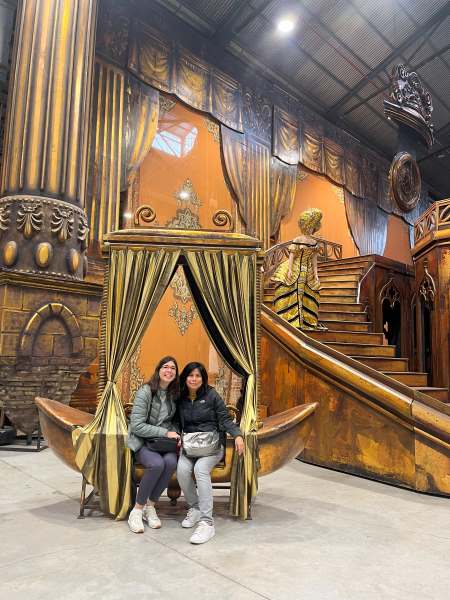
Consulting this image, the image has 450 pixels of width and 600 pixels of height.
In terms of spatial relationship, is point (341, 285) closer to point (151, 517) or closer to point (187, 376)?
point (187, 376)

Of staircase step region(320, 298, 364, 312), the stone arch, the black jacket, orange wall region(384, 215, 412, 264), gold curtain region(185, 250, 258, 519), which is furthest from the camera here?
orange wall region(384, 215, 412, 264)

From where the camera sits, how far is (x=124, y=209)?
8414mm

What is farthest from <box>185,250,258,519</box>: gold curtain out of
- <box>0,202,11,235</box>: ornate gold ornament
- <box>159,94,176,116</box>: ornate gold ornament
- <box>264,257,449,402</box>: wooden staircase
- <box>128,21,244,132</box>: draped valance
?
<box>159,94,176,116</box>: ornate gold ornament

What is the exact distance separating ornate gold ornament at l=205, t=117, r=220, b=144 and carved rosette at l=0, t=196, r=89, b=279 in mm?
5126

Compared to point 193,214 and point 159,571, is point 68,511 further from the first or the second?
point 193,214

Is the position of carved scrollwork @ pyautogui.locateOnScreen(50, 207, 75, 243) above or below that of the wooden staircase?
above

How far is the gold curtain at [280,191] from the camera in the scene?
35.5 ft

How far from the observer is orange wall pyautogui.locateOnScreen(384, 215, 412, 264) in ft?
48.9

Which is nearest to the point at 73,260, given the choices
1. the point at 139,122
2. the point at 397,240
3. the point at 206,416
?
the point at 206,416

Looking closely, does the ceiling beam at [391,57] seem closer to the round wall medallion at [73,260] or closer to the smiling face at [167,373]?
the round wall medallion at [73,260]

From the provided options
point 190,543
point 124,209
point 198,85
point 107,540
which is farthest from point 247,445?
point 198,85

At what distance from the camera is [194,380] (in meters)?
2.96

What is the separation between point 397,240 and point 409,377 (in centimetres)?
1125

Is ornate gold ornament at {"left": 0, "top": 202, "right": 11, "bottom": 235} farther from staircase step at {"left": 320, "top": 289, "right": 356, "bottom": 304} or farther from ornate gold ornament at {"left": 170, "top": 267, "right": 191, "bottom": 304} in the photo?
staircase step at {"left": 320, "top": 289, "right": 356, "bottom": 304}
